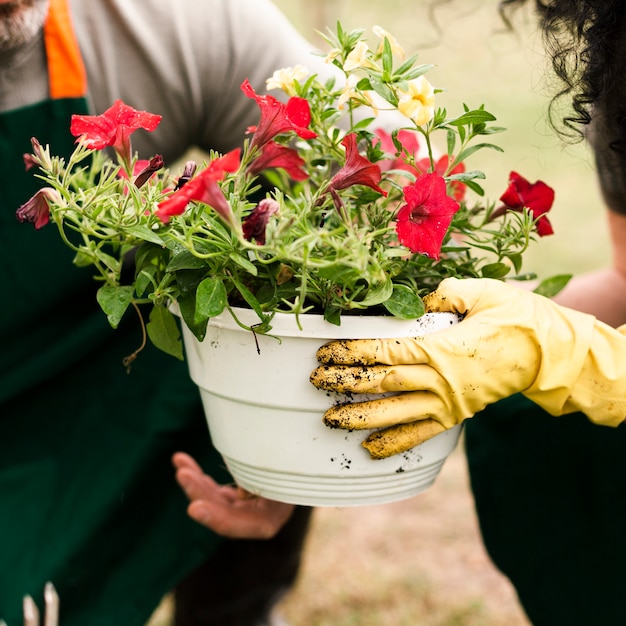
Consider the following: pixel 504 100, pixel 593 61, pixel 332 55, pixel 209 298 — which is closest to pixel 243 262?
pixel 209 298

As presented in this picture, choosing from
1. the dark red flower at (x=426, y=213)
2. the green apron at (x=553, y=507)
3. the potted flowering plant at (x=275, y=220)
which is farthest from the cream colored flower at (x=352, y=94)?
the green apron at (x=553, y=507)

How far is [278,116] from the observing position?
811mm

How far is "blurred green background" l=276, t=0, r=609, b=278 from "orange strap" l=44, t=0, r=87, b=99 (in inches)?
22.8

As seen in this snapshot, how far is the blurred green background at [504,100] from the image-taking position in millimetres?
3613

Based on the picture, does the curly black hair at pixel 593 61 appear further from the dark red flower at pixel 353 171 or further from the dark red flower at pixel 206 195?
the dark red flower at pixel 206 195

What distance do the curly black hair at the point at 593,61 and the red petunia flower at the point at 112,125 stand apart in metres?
0.55

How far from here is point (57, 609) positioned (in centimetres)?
126

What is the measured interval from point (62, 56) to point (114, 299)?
2.17ft

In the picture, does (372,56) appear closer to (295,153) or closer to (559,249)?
(295,153)

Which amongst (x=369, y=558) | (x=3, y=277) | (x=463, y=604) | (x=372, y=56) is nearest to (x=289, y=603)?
(x=369, y=558)

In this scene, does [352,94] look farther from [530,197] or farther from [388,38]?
[530,197]

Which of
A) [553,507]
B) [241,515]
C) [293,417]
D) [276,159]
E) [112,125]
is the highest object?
[112,125]

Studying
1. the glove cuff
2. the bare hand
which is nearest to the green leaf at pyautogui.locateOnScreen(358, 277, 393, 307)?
the glove cuff

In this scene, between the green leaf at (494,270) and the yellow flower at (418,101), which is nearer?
the yellow flower at (418,101)
